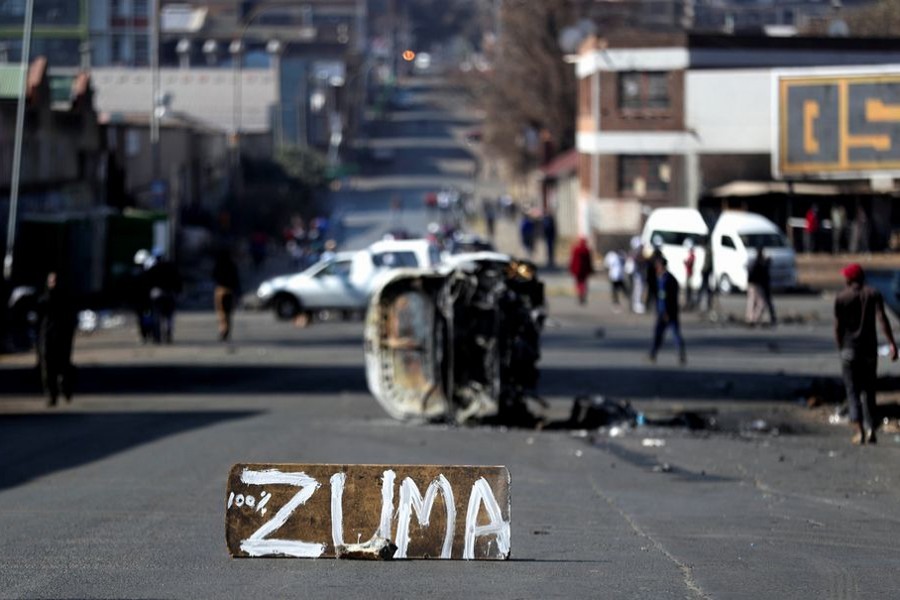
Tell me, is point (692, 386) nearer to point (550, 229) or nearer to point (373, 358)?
point (373, 358)

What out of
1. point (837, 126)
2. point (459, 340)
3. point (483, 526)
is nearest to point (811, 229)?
point (837, 126)

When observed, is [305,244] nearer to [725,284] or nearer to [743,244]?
[725,284]

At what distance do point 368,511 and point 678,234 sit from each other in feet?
22.0

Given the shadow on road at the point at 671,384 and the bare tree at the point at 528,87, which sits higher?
the bare tree at the point at 528,87

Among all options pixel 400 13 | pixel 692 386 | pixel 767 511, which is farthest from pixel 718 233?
pixel 400 13

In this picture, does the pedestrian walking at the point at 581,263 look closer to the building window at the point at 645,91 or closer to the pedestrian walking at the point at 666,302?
the pedestrian walking at the point at 666,302

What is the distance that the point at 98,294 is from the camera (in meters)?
38.7

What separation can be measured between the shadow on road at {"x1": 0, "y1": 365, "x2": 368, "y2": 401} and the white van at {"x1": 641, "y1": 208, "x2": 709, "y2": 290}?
659 cm

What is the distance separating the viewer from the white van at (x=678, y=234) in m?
12.9

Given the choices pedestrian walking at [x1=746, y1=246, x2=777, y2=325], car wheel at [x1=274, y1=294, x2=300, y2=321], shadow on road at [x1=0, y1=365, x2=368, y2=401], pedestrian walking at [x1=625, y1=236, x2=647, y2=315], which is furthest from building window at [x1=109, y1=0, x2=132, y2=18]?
pedestrian walking at [x1=746, y1=246, x2=777, y2=325]

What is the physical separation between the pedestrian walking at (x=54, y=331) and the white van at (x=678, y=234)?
24.7ft

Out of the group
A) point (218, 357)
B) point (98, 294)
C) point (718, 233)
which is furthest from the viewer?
point (98, 294)

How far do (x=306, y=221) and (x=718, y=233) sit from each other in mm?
52982

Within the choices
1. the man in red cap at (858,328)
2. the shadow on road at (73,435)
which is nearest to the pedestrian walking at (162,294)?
the shadow on road at (73,435)
